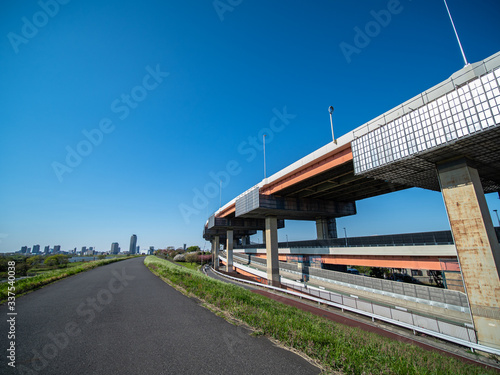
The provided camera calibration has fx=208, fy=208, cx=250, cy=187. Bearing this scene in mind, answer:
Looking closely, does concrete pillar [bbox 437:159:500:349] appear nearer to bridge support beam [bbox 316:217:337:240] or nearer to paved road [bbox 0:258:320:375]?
paved road [bbox 0:258:320:375]

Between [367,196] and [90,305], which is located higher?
[367,196]

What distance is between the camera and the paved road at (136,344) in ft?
18.7

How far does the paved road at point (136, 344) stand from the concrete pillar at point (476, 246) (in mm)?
17629

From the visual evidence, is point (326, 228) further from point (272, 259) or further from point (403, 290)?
point (403, 290)

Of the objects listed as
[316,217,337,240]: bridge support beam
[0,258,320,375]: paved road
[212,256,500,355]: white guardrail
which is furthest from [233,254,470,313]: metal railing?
[0,258,320,375]: paved road

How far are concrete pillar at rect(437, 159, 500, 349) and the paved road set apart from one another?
694 inches

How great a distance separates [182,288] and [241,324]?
9431 millimetres

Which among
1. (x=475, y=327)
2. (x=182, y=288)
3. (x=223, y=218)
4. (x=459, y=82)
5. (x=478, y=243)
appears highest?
(x=459, y=82)

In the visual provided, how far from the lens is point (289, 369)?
5562mm

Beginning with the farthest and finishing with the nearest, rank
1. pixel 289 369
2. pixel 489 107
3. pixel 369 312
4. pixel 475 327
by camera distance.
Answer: pixel 369 312 < pixel 475 327 < pixel 489 107 < pixel 289 369

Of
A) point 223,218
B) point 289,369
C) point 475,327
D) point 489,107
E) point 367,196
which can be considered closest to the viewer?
point 289,369

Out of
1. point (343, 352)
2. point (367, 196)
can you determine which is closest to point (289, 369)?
point (343, 352)

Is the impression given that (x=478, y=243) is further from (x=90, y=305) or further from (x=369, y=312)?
(x=90, y=305)

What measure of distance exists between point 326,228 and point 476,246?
36.7 m
